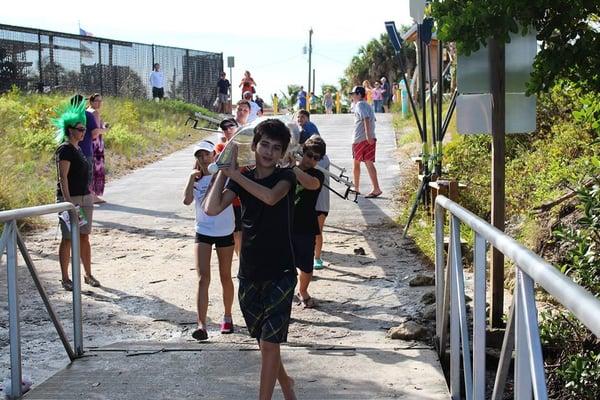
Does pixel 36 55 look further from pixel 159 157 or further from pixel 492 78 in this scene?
pixel 492 78

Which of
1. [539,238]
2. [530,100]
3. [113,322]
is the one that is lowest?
[113,322]

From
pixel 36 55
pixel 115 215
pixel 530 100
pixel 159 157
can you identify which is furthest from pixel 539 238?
pixel 36 55

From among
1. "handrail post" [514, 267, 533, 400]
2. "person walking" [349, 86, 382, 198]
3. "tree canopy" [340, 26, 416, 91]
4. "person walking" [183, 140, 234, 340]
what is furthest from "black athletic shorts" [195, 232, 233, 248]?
"tree canopy" [340, 26, 416, 91]

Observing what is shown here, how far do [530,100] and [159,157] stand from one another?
15.0 metres

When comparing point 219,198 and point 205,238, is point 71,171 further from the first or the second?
point 219,198

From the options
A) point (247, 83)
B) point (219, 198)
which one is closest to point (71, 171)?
point (219, 198)

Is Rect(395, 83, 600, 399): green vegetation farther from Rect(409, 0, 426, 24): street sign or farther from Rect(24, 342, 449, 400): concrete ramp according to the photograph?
Rect(409, 0, 426, 24): street sign

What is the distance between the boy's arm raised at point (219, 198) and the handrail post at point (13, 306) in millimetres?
1057

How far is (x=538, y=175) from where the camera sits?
31.9 feet

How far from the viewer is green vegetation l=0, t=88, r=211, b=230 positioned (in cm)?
1318

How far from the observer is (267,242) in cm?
448

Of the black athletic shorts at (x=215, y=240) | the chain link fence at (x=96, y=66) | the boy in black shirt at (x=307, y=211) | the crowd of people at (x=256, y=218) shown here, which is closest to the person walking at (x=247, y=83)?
the chain link fence at (x=96, y=66)

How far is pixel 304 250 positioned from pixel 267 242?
2.63 metres

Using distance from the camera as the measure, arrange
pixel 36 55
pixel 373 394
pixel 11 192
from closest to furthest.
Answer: pixel 373 394, pixel 11 192, pixel 36 55
